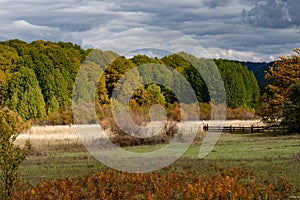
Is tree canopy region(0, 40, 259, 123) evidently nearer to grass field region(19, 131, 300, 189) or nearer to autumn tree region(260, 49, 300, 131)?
autumn tree region(260, 49, 300, 131)

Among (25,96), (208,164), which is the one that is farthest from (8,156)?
(25,96)

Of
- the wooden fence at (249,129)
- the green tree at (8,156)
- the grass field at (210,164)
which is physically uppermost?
the green tree at (8,156)

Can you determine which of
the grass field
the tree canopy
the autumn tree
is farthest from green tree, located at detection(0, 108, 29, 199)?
the autumn tree

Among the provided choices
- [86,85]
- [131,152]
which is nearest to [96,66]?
[86,85]

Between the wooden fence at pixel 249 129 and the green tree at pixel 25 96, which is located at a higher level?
the green tree at pixel 25 96

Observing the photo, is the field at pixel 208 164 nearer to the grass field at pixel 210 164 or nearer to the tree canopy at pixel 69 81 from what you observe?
the grass field at pixel 210 164

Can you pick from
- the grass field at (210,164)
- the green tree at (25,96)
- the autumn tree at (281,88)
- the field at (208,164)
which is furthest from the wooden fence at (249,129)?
the field at (208,164)

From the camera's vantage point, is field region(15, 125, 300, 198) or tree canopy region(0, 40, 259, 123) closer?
field region(15, 125, 300, 198)

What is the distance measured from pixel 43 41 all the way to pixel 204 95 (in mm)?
29817

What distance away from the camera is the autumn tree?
44.9m

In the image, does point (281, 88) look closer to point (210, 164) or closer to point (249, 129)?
point (249, 129)

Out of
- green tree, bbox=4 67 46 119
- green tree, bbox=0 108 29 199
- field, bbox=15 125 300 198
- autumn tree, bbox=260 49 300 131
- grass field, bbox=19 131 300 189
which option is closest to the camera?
green tree, bbox=0 108 29 199

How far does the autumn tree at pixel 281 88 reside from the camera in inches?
1768

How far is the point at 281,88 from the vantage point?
156 ft
